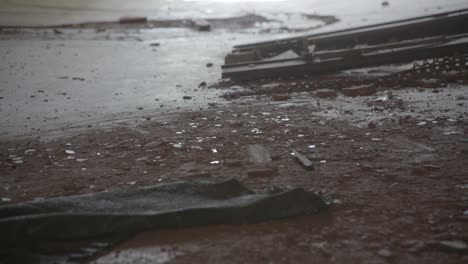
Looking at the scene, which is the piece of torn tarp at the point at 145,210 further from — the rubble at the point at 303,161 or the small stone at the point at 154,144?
the small stone at the point at 154,144

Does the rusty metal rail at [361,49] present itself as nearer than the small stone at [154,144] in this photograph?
No

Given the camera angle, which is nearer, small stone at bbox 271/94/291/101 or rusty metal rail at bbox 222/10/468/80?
small stone at bbox 271/94/291/101

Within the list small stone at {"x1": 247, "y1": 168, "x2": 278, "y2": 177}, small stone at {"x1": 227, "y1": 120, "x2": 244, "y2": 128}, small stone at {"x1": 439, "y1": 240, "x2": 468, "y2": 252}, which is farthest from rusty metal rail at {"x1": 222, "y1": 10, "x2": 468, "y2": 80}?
small stone at {"x1": 439, "y1": 240, "x2": 468, "y2": 252}

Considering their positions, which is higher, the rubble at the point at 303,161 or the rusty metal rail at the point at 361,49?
the rusty metal rail at the point at 361,49

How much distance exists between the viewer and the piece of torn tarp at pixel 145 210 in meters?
1.79

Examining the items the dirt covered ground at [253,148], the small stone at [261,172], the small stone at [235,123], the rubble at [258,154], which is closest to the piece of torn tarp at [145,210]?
the dirt covered ground at [253,148]

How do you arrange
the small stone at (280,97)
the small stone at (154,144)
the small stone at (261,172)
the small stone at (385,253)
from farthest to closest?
the small stone at (280,97)
the small stone at (154,144)
the small stone at (261,172)
the small stone at (385,253)

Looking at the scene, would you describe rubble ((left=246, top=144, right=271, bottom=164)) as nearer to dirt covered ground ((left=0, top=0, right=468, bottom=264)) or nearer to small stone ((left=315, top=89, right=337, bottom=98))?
dirt covered ground ((left=0, top=0, right=468, bottom=264))

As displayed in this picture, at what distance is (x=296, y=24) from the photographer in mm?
10953

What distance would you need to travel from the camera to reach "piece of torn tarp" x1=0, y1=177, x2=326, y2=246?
5.88 feet

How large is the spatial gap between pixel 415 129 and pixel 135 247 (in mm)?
2171

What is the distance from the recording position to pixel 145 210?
1929mm

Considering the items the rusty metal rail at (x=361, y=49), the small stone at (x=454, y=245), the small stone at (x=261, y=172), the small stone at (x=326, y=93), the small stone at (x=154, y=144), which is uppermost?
the rusty metal rail at (x=361, y=49)

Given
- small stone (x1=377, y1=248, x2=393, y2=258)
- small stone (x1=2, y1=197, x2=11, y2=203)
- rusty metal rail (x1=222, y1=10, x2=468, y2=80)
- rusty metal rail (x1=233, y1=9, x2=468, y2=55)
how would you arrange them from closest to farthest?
small stone (x1=377, y1=248, x2=393, y2=258)
small stone (x1=2, y1=197, x2=11, y2=203)
rusty metal rail (x1=222, y1=10, x2=468, y2=80)
rusty metal rail (x1=233, y1=9, x2=468, y2=55)
